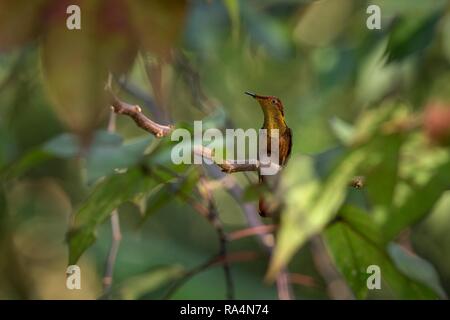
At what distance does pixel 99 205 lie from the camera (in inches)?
17.2

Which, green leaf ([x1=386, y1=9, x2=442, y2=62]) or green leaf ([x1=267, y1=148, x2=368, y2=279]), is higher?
green leaf ([x1=386, y1=9, x2=442, y2=62])

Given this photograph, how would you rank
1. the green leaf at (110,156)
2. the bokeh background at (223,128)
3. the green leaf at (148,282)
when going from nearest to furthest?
the bokeh background at (223,128), the green leaf at (110,156), the green leaf at (148,282)

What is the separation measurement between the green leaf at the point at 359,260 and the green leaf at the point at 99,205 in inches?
5.3

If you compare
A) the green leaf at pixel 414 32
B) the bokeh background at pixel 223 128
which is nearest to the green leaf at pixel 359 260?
the bokeh background at pixel 223 128

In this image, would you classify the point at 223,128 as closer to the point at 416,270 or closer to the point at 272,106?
the point at 272,106

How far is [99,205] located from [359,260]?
0.17m

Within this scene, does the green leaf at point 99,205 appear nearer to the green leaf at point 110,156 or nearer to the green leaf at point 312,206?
the green leaf at point 110,156

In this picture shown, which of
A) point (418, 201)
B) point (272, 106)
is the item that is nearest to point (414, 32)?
point (272, 106)

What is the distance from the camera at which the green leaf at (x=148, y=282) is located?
54 centimetres

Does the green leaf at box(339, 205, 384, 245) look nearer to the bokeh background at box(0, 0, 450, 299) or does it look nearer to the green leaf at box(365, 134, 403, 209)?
the bokeh background at box(0, 0, 450, 299)

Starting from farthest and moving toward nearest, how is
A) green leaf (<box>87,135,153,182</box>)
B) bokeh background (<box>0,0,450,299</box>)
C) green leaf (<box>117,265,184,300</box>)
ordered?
green leaf (<box>117,265,184,300</box>), green leaf (<box>87,135,153,182</box>), bokeh background (<box>0,0,450,299</box>)

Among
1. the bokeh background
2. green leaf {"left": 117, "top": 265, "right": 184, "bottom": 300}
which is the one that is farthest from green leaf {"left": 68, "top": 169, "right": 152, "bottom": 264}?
green leaf {"left": 117, "top": 265, "right": 184, "bottom": 300}

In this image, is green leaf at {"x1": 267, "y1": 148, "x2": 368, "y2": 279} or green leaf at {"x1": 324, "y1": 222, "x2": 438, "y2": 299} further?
green leaf at {"x1": 324, "y1": 222, "x2": 438, "y2": 299}

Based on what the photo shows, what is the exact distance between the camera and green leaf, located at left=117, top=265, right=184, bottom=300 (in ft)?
1.77
